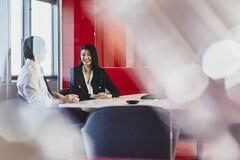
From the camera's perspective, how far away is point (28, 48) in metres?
0.81

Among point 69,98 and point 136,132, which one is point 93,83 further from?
point 136,132

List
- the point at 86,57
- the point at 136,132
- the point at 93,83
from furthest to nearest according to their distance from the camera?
the point at 93,83, the point at 86,57, the point at 136,132

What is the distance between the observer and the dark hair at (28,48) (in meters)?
0.80

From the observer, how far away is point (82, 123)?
843mm

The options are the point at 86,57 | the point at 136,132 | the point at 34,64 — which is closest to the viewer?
the point at 136,132

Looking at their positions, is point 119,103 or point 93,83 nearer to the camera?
point 119,103

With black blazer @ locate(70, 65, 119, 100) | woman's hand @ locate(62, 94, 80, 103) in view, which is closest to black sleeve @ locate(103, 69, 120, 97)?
black blazer @ locate(70, 65, 119, 100)

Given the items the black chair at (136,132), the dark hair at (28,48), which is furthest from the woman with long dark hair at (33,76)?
the black chair at (136,132)

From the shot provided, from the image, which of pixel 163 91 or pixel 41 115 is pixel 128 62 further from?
pixel 41 115

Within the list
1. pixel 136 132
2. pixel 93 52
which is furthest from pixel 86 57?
pixel 136 132

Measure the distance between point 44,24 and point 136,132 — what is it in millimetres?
367

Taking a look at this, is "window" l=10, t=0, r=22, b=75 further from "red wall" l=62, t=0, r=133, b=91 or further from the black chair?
the black chair

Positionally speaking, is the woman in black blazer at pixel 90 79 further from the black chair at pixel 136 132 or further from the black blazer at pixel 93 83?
the black chair at pixel 136 132

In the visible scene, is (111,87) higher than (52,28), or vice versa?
(52,28)
